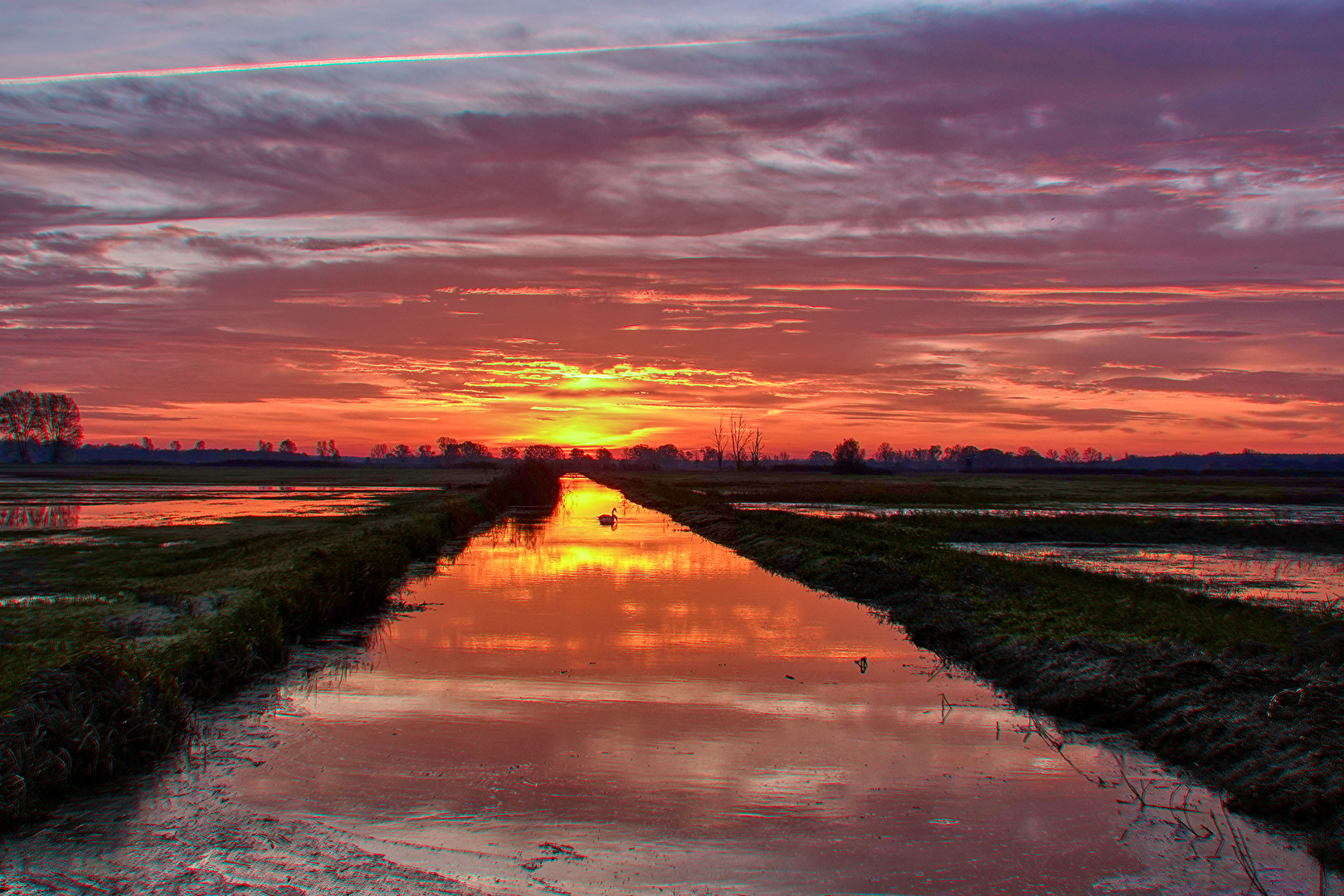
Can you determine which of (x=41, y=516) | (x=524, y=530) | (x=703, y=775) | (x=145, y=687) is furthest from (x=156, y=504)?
(x=703, y=775)

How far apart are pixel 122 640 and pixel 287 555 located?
9464 mm

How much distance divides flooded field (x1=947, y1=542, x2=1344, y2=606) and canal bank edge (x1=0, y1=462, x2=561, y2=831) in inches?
693

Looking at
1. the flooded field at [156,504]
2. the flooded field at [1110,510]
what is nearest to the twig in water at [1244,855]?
the flooded field at [1110,510]

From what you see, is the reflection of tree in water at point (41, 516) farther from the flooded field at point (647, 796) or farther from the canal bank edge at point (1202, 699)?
the canal bank edge at point (1202, 699)

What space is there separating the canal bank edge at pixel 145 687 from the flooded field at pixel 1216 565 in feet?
57.8

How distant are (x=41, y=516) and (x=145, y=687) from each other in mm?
35504

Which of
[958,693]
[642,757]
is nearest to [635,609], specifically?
[958,693]

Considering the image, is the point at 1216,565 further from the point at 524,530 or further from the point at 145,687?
the point at 145,687

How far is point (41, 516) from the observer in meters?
36.6

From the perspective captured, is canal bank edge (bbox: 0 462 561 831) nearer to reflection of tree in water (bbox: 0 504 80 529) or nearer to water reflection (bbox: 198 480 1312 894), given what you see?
water reflection (bbox: 198 480 1312 894)

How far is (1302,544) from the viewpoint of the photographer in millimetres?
30406

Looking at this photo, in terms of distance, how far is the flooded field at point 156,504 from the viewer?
115 ft

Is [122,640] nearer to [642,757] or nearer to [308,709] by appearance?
[308,709]

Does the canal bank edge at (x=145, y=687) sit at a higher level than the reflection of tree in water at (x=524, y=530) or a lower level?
higher
